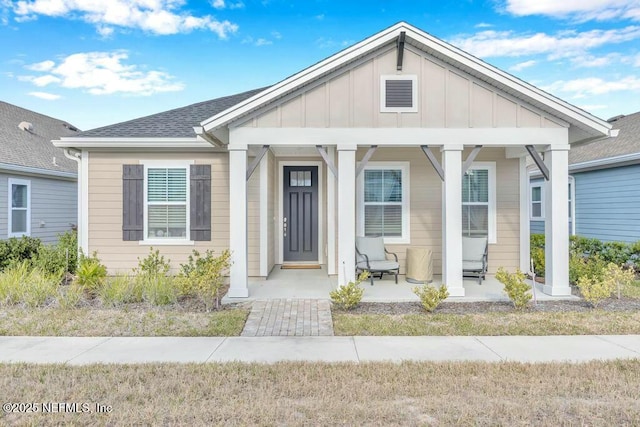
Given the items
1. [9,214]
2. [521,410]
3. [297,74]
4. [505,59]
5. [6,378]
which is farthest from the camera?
[505,59]

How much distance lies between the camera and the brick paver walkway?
210 inches

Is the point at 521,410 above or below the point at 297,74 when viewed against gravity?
below

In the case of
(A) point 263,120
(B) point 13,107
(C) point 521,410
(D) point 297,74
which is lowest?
(C) point 521,410

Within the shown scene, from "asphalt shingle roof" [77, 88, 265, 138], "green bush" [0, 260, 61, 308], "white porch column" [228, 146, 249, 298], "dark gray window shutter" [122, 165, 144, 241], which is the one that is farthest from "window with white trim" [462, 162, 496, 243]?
"green bush" [0, 260, 61, 308]

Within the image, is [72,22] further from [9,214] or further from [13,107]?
[9,214]

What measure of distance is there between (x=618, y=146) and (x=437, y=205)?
6162mm

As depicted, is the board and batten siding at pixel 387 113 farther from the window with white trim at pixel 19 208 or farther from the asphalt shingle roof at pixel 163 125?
the window with white trim at pixel 19 208

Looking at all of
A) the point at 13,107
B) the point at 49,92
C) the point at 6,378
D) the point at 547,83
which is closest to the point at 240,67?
the point at 13,107

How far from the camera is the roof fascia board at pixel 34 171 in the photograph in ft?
33.7

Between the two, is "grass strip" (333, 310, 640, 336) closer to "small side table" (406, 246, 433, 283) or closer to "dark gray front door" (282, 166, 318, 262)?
"small side table" (406, 246, 433, 283)

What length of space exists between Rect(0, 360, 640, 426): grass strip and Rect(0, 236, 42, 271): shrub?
608cm

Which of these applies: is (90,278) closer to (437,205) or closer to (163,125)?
(163,125)

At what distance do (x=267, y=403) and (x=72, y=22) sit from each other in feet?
49.5

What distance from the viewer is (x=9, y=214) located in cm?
1059
